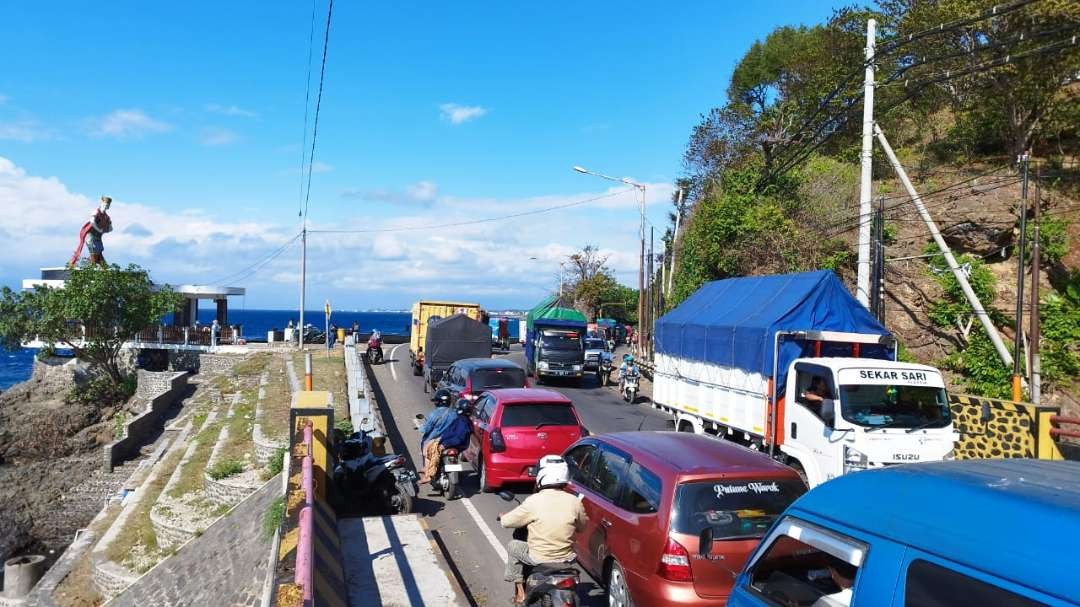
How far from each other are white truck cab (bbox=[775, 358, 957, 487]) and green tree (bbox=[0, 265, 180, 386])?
105 feet

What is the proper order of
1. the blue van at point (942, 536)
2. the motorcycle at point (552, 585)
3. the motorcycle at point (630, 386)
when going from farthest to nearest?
the motorcycle at point (630, 386), the motorcycle at point (552, 585), the blue van at point (942, 536)

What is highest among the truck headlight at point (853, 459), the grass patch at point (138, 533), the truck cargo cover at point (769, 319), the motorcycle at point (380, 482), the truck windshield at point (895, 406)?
the truck cargo cover at point (769, 319)

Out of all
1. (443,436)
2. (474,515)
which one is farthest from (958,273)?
(474,515)

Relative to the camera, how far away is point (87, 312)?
32.9 metres

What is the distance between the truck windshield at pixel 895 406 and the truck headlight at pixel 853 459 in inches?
17.9

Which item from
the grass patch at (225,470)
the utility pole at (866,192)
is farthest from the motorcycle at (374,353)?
the utility pole at (866,192)

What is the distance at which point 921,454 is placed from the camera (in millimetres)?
9891

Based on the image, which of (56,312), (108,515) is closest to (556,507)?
(108,515)

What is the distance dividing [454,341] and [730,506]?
20.1 metres

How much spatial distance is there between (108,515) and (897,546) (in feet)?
63.8

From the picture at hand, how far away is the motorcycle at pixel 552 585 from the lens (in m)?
5.79

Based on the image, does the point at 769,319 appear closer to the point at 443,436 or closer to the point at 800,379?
the point at 800,379

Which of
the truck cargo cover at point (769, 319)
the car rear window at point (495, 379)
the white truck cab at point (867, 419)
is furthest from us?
the car rear window at point (495, 379)

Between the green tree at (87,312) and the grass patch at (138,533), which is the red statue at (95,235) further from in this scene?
the grass patch at (138,533)
